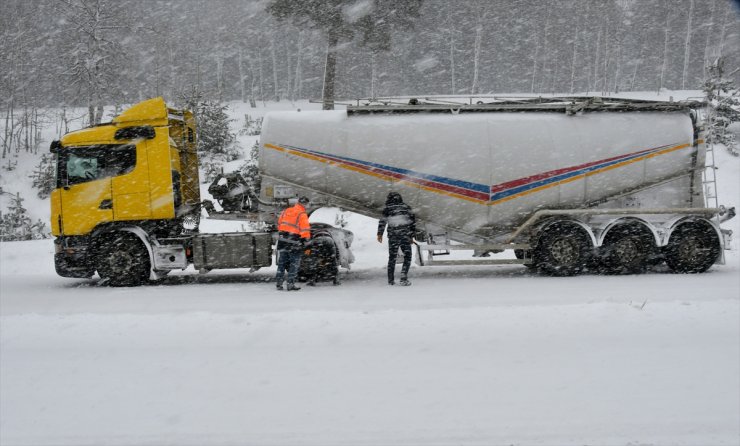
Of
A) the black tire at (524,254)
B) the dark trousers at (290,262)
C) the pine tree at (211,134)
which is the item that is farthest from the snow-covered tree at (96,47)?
the black tire at (524,254)

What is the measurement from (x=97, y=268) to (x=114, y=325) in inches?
160

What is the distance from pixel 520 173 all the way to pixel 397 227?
8.96 ft

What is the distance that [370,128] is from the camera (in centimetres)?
1051

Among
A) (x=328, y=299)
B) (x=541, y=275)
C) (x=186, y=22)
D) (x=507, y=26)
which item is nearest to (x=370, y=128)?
(x=328, y=299)

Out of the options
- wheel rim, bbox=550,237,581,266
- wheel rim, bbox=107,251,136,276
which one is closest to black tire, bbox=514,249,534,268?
wheel rim, bbox=550,237,581,266

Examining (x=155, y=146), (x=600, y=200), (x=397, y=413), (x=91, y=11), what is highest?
(x=91, y=11)

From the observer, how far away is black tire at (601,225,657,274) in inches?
420

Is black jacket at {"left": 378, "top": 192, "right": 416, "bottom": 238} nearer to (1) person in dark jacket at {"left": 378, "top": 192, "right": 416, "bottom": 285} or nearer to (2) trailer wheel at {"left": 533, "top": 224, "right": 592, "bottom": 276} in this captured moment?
(1) person in dark jacket at {"left": 378, "top": 192, "right": 416, "bottom": 285}

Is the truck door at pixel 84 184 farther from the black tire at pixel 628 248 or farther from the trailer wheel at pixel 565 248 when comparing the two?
the black tire at pixel 628 248

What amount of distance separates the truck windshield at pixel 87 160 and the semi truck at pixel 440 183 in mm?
19

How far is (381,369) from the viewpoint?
5.47 metres

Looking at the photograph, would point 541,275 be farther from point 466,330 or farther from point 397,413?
point 397,413

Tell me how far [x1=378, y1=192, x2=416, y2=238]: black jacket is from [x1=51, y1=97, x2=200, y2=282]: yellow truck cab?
13.9 ft

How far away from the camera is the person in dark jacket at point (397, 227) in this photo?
9.77 metres
